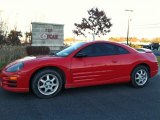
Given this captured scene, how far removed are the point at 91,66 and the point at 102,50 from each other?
2.03 feet

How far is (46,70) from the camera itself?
6332 millimetres

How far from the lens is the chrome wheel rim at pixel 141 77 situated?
24.6 ft

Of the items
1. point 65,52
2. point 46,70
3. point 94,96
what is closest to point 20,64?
point 46,70

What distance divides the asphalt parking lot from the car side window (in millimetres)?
960

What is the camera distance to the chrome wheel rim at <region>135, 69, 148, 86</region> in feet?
24.6

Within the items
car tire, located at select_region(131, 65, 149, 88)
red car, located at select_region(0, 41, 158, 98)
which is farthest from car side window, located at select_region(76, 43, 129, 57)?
car tire, located at select_region(131, 65, 149, 88)

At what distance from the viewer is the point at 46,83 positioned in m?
6.32

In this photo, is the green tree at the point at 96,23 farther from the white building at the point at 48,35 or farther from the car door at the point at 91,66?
the car door at the point at 91,66

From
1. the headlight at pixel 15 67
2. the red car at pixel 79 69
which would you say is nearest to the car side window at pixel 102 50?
the red car at pixel 79 69

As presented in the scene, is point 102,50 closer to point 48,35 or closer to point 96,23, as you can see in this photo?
point 48,35

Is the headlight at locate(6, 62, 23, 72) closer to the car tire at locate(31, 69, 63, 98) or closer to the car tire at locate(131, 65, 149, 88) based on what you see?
the car tire at locate(31, 69, 63, 98)

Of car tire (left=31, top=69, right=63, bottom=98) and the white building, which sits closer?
car tire (left=31, top=69, right=63, bottom=98)

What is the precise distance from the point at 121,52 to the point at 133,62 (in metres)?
0.42

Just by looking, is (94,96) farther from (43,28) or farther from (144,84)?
(43,28)
